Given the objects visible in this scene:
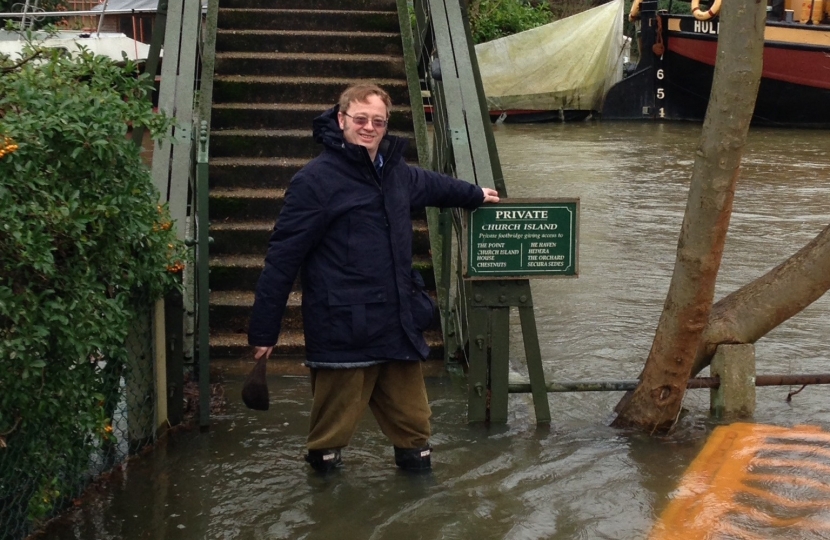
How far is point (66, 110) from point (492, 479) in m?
2.44

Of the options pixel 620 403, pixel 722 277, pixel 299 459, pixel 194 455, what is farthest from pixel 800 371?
pixel 194 455

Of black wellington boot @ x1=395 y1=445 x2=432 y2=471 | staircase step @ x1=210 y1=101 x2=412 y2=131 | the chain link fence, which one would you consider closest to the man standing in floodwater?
black wellington boot @ x1=395 y1=445 x2=432 y2=471

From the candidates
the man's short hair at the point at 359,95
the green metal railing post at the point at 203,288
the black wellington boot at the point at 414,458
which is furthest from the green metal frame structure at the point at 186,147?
the black wellington boot at the point at 414,458

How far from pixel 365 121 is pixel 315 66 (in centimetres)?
415

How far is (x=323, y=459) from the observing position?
486 centimetres

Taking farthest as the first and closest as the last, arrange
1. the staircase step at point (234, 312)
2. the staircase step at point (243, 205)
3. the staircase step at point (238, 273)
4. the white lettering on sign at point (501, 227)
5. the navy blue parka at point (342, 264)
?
the staircase step at point (243, 205) → the staircase step at point (238, 273) → the staircase step at point (234, 312) → the white lettering on sign at point (501, 227) → the navy blue parka at point (342, 264)

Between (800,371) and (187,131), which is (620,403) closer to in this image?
(800,371)

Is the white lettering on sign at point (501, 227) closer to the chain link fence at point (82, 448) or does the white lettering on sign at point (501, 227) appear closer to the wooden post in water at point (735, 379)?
the wooden post in water at point (735, 379)

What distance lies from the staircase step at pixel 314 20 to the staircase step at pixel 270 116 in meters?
1.23

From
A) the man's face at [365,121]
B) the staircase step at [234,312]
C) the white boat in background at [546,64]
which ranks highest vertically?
the white boat in background at [546,64]

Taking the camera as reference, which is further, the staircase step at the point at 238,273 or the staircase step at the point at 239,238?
the staircase step at the point at 239,238

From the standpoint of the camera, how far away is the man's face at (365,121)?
451cm

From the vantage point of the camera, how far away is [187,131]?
588 cm

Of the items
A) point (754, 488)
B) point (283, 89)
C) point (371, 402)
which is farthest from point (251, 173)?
point (754, 488)
